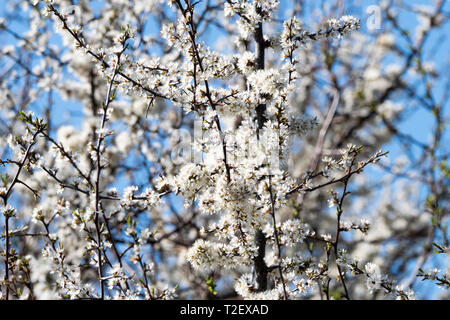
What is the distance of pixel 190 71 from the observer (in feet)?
9.09

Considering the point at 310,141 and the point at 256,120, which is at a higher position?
the point at 310,141

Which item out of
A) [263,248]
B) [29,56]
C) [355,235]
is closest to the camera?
[263,248]

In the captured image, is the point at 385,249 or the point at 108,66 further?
the point at 385,249

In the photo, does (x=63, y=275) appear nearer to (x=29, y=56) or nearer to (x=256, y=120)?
(x=256, y=120)

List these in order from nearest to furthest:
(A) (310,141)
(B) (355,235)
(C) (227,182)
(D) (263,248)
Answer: (C) (227,182) < (D) (263,248) < (A) (310,141) < (B) (355,235)

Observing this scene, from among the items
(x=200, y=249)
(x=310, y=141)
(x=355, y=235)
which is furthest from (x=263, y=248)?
(x=355, y=235)

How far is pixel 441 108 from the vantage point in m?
4.90

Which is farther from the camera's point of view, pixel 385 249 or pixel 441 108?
pixel 385 249

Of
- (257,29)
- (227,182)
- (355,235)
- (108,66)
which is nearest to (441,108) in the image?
(257,29)

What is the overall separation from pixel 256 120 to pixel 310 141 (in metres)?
6.43

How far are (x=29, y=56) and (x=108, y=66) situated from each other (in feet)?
15.8

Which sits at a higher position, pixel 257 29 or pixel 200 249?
pixel 257 29

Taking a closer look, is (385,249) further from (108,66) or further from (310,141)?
(108,66)
